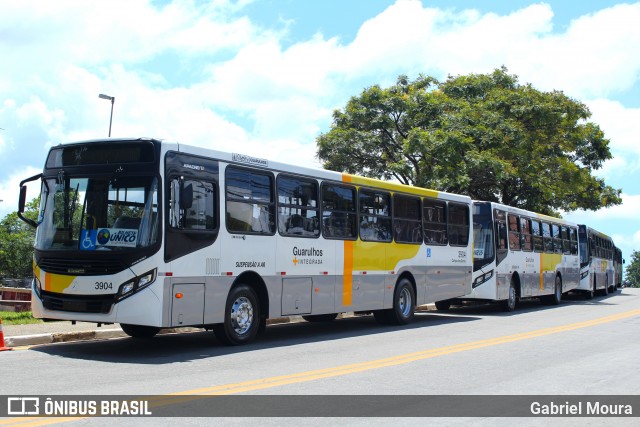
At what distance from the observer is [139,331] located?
499 inches

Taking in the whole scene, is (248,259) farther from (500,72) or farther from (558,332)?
(500,72)

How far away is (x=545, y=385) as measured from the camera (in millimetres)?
8750

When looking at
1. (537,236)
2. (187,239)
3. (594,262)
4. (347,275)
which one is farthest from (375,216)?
(594,262)

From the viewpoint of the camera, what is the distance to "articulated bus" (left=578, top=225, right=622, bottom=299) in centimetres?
3334

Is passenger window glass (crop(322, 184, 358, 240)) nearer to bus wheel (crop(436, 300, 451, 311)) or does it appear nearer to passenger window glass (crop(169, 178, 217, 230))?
passenger window glass (crop(169, 178, 217, 230))

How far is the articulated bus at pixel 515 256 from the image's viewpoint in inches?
850

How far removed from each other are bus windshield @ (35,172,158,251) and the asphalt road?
5.57 ft

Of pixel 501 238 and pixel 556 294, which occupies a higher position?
pixel 501 238

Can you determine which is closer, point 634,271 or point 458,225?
point 458,225

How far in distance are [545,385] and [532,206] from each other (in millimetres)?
29211

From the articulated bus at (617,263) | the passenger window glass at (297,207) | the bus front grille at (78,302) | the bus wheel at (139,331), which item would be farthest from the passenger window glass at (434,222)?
the articulated bus at (617,263)

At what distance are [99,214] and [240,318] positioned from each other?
2955 mm

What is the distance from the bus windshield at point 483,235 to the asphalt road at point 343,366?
6.26m

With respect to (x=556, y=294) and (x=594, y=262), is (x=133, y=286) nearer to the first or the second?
(x=556, y=294)
